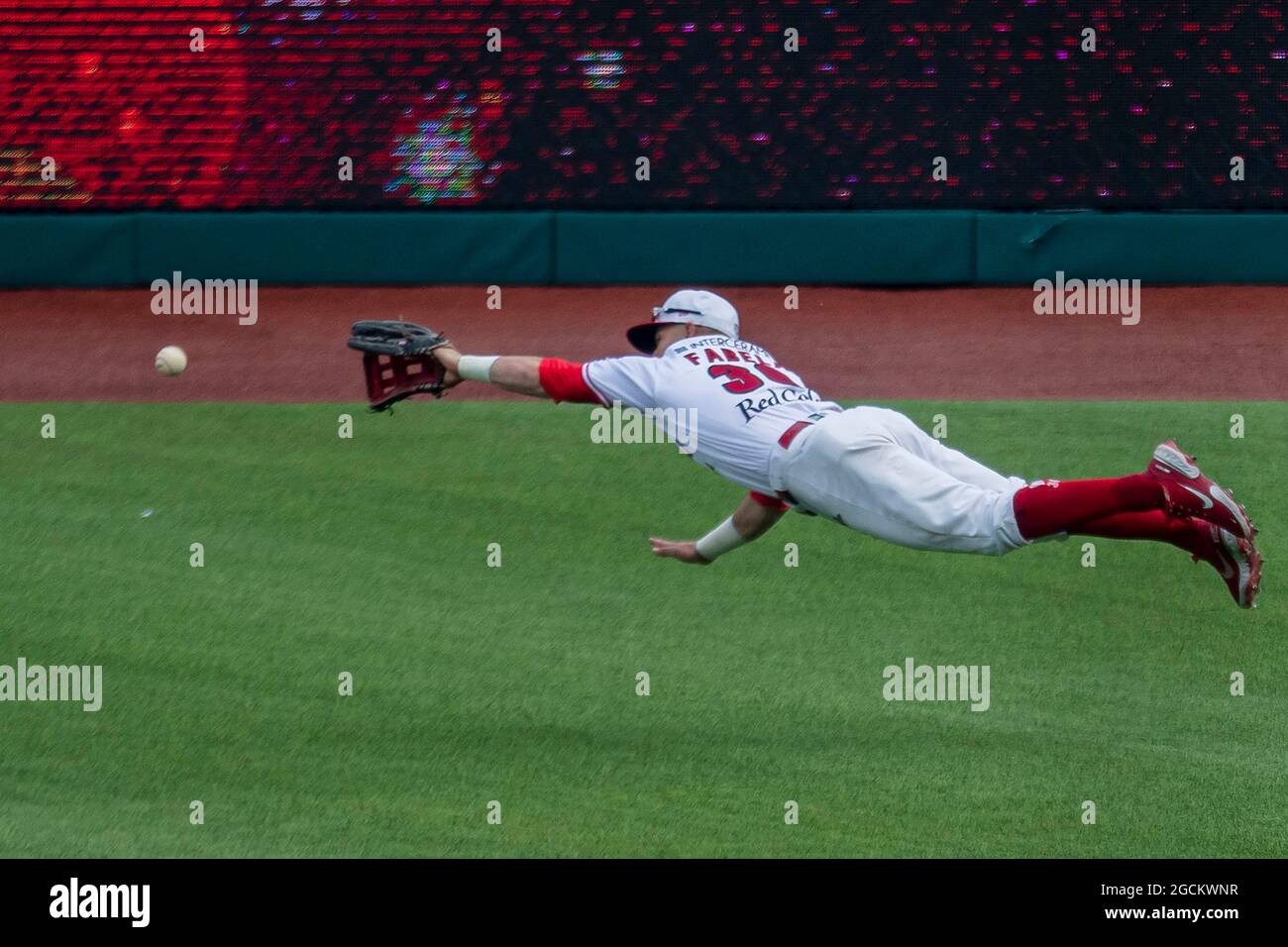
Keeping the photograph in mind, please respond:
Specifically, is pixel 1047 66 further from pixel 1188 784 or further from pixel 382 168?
pixel 1188 784

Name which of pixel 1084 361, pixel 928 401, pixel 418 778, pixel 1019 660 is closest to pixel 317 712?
pixel 418 778

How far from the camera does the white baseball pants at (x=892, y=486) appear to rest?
674 centimetres

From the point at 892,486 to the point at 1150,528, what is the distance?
0.97 meters

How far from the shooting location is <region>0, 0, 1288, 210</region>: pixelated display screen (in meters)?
17.6

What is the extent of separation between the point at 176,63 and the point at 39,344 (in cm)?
356

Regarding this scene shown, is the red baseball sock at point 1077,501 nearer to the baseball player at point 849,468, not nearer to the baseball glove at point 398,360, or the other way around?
the baseball player at point 849,468

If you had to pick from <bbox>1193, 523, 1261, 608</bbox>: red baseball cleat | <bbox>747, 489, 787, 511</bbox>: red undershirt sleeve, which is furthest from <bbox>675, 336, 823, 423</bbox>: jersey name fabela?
<bbox>1193, 523, 1261, 608</bbox>: red baseball cleat

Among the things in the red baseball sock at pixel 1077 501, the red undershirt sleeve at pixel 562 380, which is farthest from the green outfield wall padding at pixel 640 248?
the red baseball sock at pixel 1077 501

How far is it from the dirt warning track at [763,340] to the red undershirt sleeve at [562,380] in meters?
7.43

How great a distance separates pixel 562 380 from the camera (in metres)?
7.25

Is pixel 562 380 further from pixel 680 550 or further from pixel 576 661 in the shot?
pixel 576 661

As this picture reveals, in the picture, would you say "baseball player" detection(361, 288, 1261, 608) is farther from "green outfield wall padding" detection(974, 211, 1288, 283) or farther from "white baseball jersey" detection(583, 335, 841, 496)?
"green outfield wall padding" detection(974, 211, 1288, 283)

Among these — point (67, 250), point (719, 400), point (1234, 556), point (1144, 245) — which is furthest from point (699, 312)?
point (67, 250)

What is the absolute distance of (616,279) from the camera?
17766 mm
